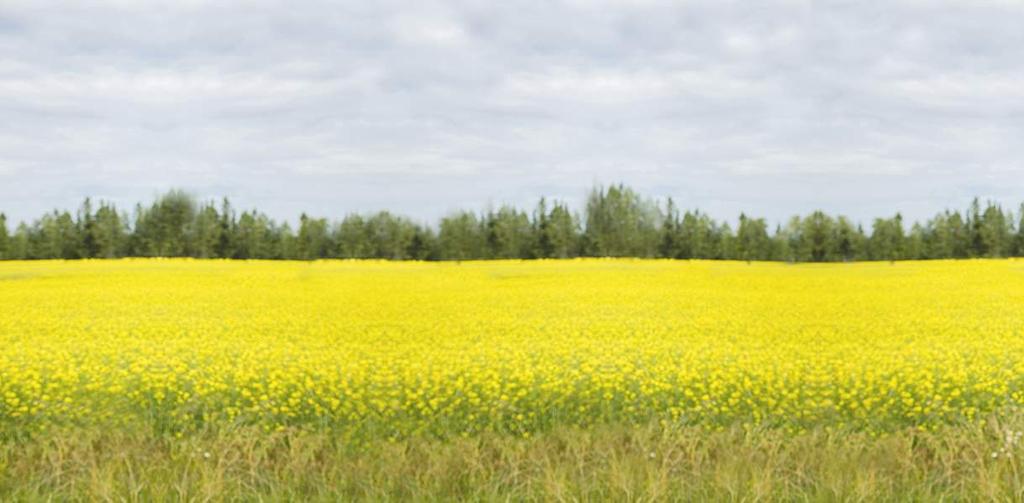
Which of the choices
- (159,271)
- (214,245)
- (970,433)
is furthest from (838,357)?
(214,245)

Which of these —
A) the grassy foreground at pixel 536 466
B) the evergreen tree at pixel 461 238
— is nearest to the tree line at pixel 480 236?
the evergreen tree at pixel 461 238

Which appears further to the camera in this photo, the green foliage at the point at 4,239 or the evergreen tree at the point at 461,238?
the green foliage at the point at 4,239

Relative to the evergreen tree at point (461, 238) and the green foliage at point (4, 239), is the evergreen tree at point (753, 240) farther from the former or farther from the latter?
the green foliage at point (4, 239)

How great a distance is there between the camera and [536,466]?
9.05m

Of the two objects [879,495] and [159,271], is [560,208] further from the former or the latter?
[879,495]

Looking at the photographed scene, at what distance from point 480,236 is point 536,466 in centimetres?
2698

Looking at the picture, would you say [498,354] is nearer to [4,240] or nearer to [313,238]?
[313,238]

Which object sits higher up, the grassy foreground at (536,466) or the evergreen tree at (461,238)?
the evergreen tree at (461,238)

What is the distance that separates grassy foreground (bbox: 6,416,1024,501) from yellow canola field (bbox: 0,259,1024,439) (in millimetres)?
716

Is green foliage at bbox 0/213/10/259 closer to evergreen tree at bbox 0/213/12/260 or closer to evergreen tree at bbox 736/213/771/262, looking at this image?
evergreen tree at bbox 0/213/12/260

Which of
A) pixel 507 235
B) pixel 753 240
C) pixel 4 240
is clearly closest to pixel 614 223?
pixel 507 235

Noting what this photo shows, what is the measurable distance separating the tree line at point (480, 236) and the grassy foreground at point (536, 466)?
61.1 ft

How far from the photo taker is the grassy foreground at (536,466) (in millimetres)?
7605

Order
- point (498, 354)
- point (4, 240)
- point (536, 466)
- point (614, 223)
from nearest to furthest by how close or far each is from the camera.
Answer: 1. point (536, 466)
2. point (498, 354)
3. point (614, 223)
4. point (4, 240)
